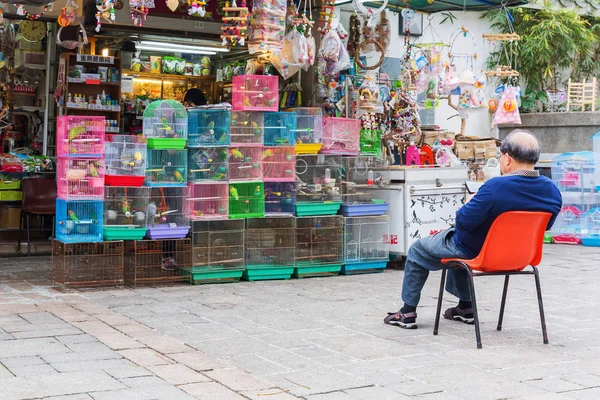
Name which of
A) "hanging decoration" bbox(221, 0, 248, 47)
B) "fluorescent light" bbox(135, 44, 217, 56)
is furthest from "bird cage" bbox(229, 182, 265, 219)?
"fluorescent light" bbox(135, 44, 217, 56)

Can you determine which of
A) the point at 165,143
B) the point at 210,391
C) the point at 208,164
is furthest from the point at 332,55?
the point at 210,391

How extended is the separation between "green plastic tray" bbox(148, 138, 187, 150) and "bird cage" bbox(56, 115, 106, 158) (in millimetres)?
431

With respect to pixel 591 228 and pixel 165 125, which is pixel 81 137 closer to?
pixel 165 125

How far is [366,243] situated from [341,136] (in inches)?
43.9

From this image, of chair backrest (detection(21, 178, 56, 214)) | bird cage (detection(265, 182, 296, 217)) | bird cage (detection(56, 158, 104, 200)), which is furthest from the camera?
chair backrest (detection(21, 178, 56, 214))

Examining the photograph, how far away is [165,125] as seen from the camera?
7.46 metres

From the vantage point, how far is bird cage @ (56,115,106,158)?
7148 mm

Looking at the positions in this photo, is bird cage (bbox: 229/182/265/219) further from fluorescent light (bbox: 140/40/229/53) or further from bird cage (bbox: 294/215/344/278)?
fluorescent light (bbox: 140/40/229/53)

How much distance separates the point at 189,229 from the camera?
7.61 meters

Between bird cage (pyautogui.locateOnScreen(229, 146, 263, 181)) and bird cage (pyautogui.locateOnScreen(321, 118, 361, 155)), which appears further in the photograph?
bird cage (pyautogui.locateOnScreen(321, 118, 361, 155))

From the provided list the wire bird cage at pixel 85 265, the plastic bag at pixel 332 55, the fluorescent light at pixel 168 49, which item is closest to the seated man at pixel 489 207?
the wire bird cage at pixel 85 265

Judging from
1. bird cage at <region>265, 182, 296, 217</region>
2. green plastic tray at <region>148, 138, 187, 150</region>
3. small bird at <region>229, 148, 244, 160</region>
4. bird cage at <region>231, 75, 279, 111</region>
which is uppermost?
bird cage at <region>231, 75, 279, 111</region>

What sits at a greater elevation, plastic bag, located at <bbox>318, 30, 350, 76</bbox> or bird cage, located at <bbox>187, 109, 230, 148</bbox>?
plastic bag, located at <bbox>318, 30, 350, 76</bbox>

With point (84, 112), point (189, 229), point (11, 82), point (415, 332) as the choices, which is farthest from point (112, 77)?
point (415, 332)
